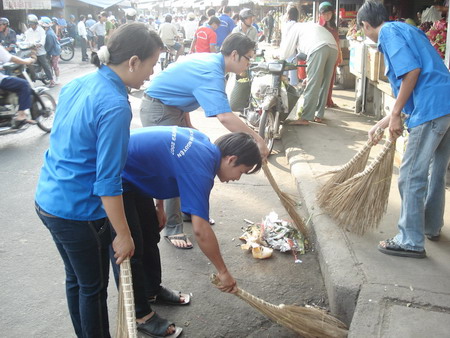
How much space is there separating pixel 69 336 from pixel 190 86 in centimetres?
178

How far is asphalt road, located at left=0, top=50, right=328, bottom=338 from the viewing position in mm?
2822

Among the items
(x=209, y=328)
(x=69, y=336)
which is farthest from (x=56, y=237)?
(x=209, y=328)

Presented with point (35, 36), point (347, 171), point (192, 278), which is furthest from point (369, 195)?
point (35, 36)

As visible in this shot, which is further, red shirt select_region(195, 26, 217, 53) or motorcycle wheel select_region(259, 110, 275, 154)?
red shirt select_region(195, 26, 217, 53)

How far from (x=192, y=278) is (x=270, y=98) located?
3261mm

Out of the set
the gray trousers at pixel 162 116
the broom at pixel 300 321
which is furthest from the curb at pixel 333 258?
the gray trousers at pixel 162 116

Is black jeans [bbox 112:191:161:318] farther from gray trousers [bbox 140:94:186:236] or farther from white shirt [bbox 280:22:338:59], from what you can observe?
white shirt [bbox 280:22:338:59]

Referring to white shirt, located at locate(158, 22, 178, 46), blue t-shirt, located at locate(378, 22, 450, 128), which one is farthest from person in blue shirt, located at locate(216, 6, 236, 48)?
blue t-shirt, located at locate(378, 22, 450, 128)

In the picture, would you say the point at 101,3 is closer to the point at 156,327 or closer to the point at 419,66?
the point at 419,66

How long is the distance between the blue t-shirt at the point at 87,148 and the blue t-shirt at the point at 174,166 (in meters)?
0.40

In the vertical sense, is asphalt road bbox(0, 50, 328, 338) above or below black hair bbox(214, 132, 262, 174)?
below

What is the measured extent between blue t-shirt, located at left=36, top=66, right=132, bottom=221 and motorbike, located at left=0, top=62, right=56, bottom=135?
17.2 feet

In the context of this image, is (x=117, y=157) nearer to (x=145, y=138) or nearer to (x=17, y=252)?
(x=145, y=138)

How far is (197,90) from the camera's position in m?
3.26
